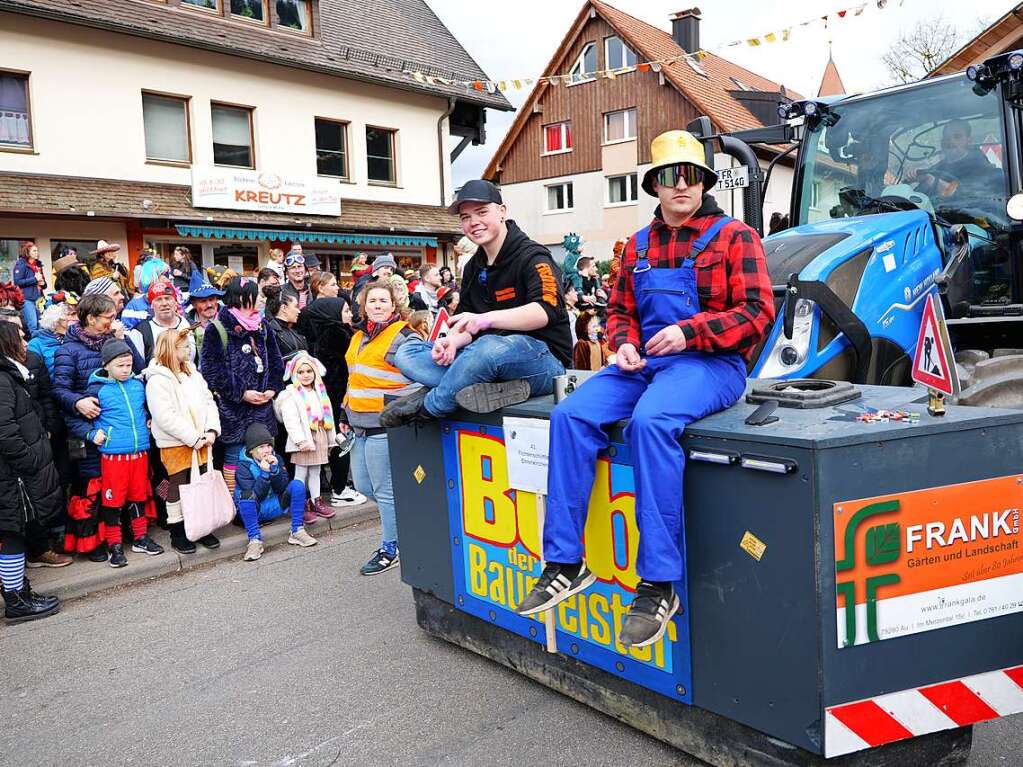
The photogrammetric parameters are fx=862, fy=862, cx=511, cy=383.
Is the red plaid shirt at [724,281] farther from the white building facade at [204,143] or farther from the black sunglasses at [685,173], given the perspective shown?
the white building facade at [204,143]

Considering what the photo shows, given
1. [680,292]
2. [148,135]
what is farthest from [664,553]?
[148,135]

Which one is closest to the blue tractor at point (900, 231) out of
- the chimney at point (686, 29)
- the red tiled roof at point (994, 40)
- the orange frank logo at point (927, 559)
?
the orange frank logo at point (927, 559)

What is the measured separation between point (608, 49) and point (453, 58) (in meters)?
10.4

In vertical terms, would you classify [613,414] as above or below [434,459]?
Result: above

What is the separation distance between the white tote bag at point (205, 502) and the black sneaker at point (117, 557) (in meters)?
0.45

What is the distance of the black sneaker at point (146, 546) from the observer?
6.47 m

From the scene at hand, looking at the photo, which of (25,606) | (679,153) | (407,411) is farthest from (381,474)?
(679,153)

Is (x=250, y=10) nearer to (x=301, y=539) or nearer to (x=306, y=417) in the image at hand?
(x=306, y=417)

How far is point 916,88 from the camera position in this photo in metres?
6.01

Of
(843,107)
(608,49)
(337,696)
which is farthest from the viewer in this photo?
(608,49)

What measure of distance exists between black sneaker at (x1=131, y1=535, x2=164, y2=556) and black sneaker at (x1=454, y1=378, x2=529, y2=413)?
144 inches

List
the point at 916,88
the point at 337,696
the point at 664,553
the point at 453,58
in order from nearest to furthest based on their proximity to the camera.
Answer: the point at 664,553 → the point at 337,696 → the point at 916,88 → the point at 453,58

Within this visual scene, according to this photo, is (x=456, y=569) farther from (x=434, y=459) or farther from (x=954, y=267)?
(x=954, y=267)

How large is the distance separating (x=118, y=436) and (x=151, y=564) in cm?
96
